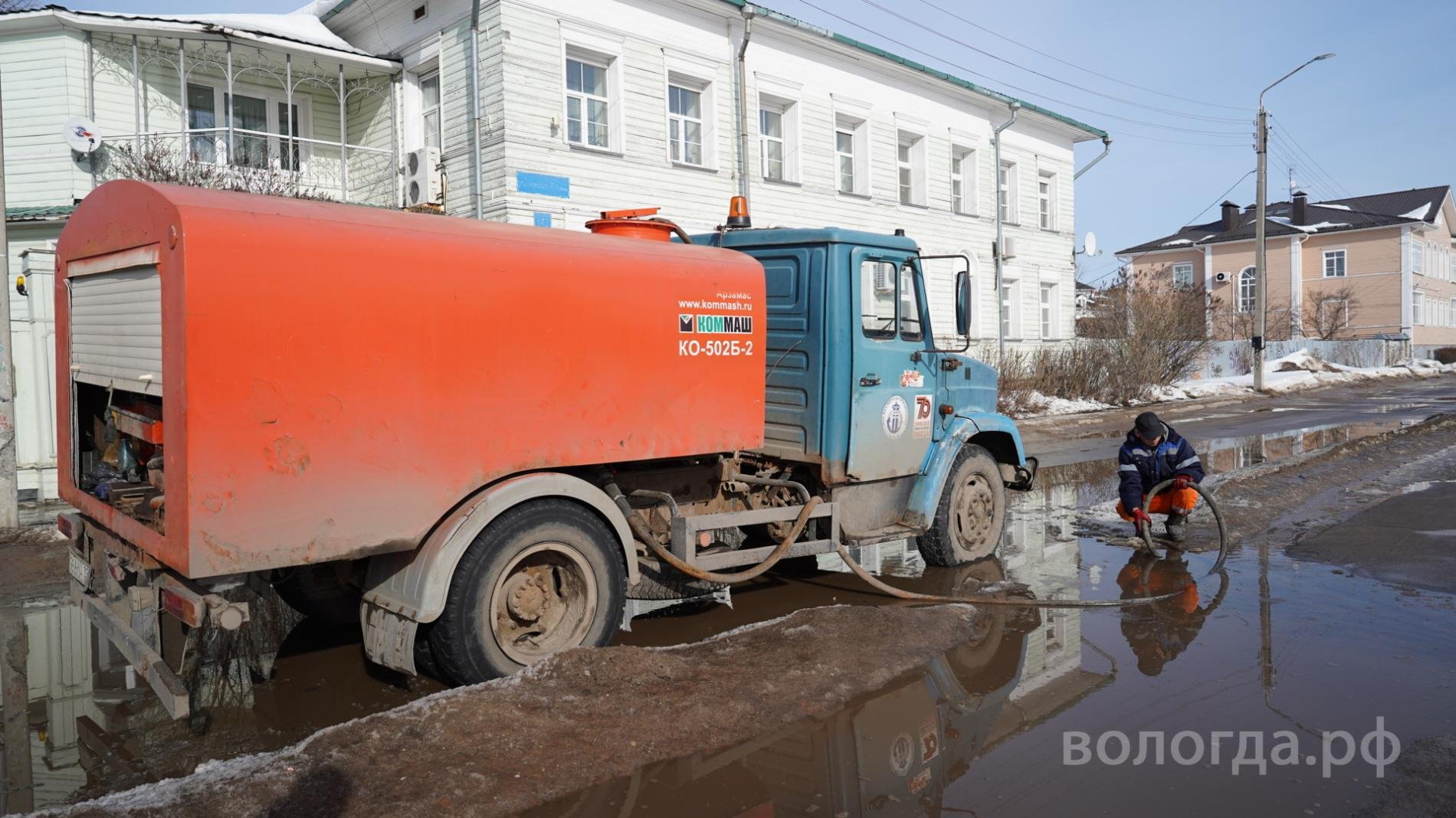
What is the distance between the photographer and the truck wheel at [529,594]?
4543 mm

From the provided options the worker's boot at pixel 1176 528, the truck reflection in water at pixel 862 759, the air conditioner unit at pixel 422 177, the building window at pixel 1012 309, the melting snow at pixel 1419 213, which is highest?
the melting snow at pixel 1419 213

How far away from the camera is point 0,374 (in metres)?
8.87

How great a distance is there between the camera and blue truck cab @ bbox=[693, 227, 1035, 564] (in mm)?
6430

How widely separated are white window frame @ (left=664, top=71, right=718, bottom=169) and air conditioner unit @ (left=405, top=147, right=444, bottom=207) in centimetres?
452

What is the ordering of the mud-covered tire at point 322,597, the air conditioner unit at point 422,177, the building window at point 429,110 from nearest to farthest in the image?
the mud-covered tire at point 322,597 < the air conditioner unit at point 422,177 < the building window at point 429,110

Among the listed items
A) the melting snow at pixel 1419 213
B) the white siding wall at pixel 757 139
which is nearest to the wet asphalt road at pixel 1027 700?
the white siding wall at pixel 757 139

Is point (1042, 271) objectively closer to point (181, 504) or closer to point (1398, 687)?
point (1398, 687)

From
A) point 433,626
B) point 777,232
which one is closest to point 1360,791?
point 433,626

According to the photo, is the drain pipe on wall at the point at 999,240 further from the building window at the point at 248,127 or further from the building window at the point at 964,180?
the building window at the point at 248,127

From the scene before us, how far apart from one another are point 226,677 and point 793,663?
299 cm

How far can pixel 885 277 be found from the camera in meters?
6.79

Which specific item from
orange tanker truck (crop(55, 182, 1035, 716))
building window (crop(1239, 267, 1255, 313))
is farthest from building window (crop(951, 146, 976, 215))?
building window (crop(1239, 267, 1255, 313))

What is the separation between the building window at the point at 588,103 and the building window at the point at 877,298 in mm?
10647

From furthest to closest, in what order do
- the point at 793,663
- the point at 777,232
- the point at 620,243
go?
the point at 777,232 → the point at 620,243 → the point at 793,663
